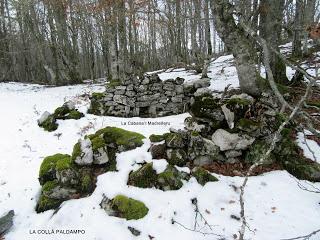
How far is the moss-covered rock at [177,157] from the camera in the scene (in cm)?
611

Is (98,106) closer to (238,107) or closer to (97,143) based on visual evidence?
(97,143)

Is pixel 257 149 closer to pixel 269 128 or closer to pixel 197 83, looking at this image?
pixel 269 128

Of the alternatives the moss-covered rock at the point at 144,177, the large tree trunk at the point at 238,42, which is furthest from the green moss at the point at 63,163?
the large tree trunk at the point at 238,42

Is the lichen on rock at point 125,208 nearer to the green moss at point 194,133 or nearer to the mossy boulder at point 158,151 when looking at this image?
the mossy boulder at point 158,151

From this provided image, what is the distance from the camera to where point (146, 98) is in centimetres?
934

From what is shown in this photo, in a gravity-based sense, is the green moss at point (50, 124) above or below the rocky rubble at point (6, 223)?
above

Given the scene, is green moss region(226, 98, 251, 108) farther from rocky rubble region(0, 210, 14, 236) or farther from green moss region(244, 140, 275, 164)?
rocky rubble region(0, 210, 14, 236)

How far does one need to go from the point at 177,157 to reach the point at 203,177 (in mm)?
650

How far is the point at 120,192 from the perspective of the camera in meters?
5.58

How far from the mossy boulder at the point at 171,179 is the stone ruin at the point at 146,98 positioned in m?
3.49

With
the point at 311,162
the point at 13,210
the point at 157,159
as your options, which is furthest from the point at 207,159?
the point at 13,210

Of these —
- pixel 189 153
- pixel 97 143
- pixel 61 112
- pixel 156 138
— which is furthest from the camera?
pixel 61 112

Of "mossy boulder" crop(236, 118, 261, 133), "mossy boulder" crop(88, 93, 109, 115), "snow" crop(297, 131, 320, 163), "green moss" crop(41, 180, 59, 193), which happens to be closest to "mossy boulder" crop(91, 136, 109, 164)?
"green moss" crop(41, 180, 59, 193)

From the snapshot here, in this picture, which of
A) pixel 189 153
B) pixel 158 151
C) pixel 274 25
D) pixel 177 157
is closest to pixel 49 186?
pixel 158 151
